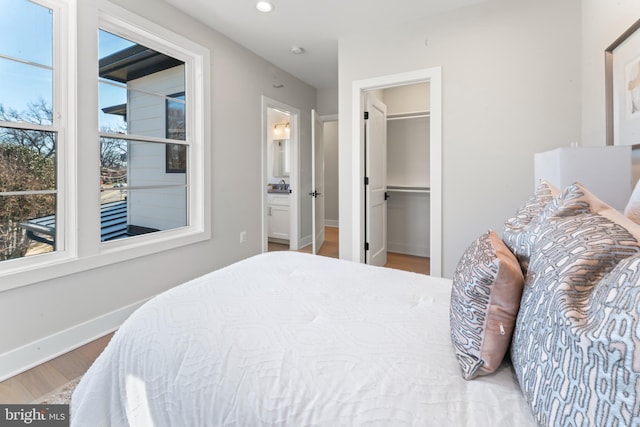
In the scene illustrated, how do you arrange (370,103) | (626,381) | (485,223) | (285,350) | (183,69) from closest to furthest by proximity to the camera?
(626,381)
(285,350)
(485,223)
(183,69)
(370,103)

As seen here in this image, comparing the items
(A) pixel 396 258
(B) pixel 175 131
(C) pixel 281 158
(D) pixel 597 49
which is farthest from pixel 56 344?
(C) pixel 281 158

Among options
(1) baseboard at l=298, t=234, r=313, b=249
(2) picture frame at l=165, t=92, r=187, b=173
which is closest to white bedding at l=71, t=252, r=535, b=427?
(2) picture frame at l=165, t=92, r=187, b=173

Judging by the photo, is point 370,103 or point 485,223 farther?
point 370,103

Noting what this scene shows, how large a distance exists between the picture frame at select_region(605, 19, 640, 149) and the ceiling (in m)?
1.31

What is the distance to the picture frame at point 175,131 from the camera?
2.82 metres

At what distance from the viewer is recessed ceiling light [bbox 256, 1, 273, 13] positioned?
262cm

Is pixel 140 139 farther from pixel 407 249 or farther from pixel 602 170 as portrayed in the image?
pixel 407 249

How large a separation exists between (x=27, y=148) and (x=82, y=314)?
3.80ft

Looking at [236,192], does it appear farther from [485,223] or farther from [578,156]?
[578,156]

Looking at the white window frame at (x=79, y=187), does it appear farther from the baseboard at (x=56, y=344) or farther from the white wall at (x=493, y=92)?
the white wall at (x=493, y=92)

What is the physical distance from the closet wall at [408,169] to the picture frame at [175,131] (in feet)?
8.99

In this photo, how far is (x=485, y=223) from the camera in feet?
8.91

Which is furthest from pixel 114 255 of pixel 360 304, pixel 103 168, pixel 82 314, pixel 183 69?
pixel 360 304

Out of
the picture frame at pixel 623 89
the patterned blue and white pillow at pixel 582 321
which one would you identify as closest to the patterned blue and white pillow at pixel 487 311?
the patterned blue and white pillow at pixel 582 321
